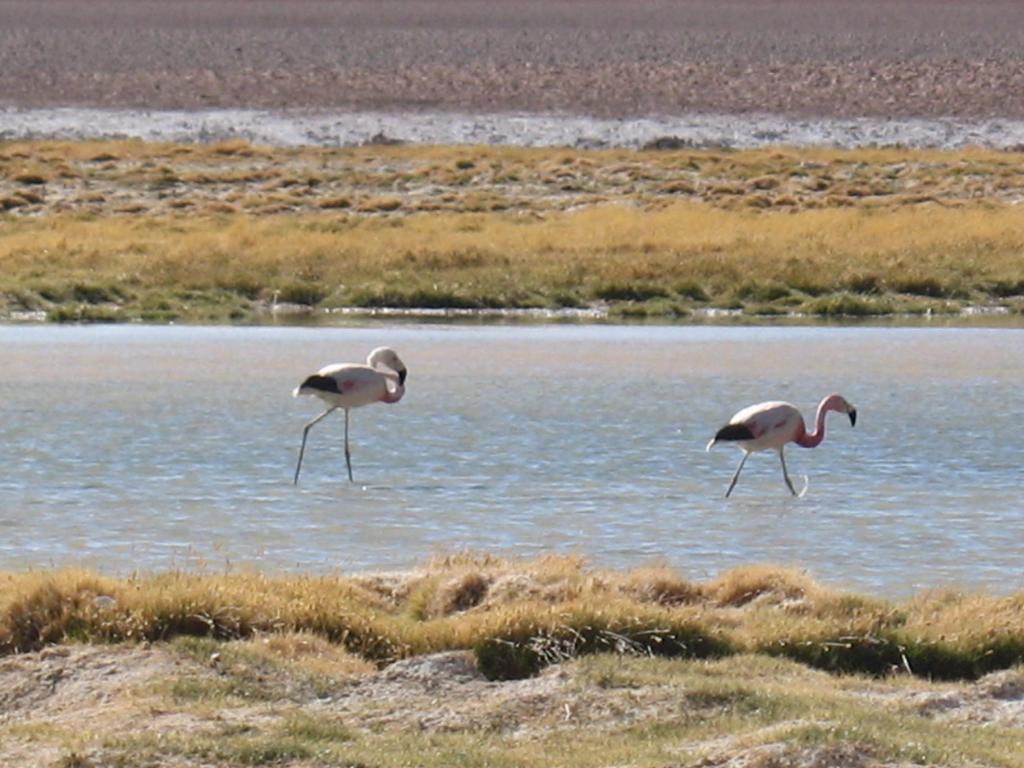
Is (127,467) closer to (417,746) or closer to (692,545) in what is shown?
(692,545)

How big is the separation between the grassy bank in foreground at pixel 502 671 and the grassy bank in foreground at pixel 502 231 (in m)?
13.5

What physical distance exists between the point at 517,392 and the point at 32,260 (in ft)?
34.2

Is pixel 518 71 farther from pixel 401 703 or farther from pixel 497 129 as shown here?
pixel 401 703

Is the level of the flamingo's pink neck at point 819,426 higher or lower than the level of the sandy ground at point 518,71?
lower

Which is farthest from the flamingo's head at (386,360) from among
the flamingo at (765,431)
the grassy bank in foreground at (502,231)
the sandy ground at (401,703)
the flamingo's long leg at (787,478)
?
the grassy bank in foreground at (502,231)

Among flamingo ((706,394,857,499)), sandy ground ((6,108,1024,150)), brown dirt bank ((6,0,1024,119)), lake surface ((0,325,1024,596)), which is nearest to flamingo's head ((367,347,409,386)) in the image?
lake surface ((0,325,1024,596))

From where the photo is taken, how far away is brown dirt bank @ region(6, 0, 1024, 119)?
4628 cm

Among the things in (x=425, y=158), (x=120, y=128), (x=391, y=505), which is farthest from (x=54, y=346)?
(x=120, y=128)

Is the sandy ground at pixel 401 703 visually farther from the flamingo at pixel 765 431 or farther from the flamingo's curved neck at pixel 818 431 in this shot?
the flamingo's curved neck at pixel 818 431

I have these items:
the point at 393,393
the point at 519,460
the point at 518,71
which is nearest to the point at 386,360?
the point at 393,393

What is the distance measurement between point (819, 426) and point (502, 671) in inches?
217

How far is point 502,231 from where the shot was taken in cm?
2700

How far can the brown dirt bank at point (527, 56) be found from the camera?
46281mm

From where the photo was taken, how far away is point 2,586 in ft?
25.1
